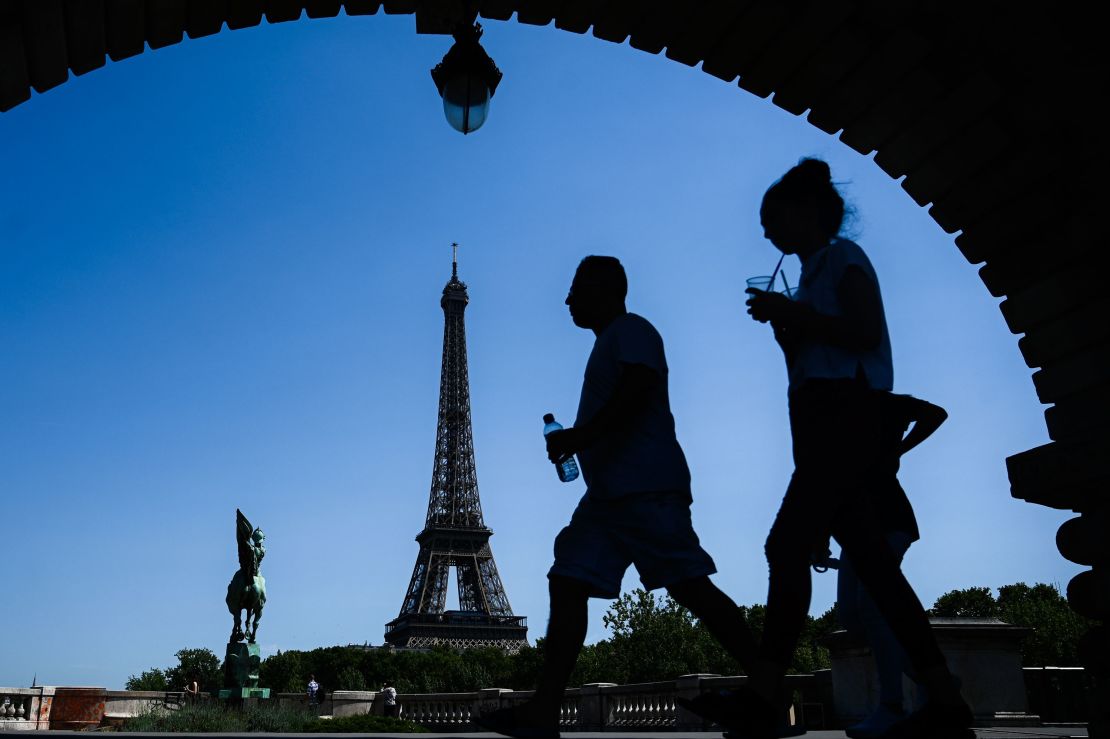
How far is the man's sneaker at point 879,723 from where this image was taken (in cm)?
341

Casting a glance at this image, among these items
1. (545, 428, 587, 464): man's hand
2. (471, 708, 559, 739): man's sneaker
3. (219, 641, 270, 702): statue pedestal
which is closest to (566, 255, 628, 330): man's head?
(545, 428, 587, 464): man's hand

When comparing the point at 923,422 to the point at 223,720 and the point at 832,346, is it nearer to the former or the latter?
the point at 832,346

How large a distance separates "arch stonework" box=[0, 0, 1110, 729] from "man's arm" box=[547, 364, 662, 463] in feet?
10.1

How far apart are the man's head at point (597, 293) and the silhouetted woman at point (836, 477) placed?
886 millimetres

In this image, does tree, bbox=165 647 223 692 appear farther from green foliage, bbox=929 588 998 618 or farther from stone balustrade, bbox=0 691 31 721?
stone balustrade, bbox=0 691 31 721

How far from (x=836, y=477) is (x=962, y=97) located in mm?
3787

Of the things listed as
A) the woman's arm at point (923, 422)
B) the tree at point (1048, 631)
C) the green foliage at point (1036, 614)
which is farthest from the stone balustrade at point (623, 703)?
the tree at point (1048, 631)

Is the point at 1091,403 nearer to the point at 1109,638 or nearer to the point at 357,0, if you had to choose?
the point at 1109,638

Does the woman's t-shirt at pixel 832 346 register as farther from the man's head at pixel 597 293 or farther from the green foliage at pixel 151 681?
the green foliage at pixel 151 681

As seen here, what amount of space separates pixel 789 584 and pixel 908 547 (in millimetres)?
785

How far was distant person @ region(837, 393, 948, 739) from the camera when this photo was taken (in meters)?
3.55

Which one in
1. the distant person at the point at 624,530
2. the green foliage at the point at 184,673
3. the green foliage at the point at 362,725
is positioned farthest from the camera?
the green foliage at the point at 184,673

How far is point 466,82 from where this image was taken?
6.27m

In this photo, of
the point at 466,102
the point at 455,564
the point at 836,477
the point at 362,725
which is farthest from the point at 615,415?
the point at 455,564
